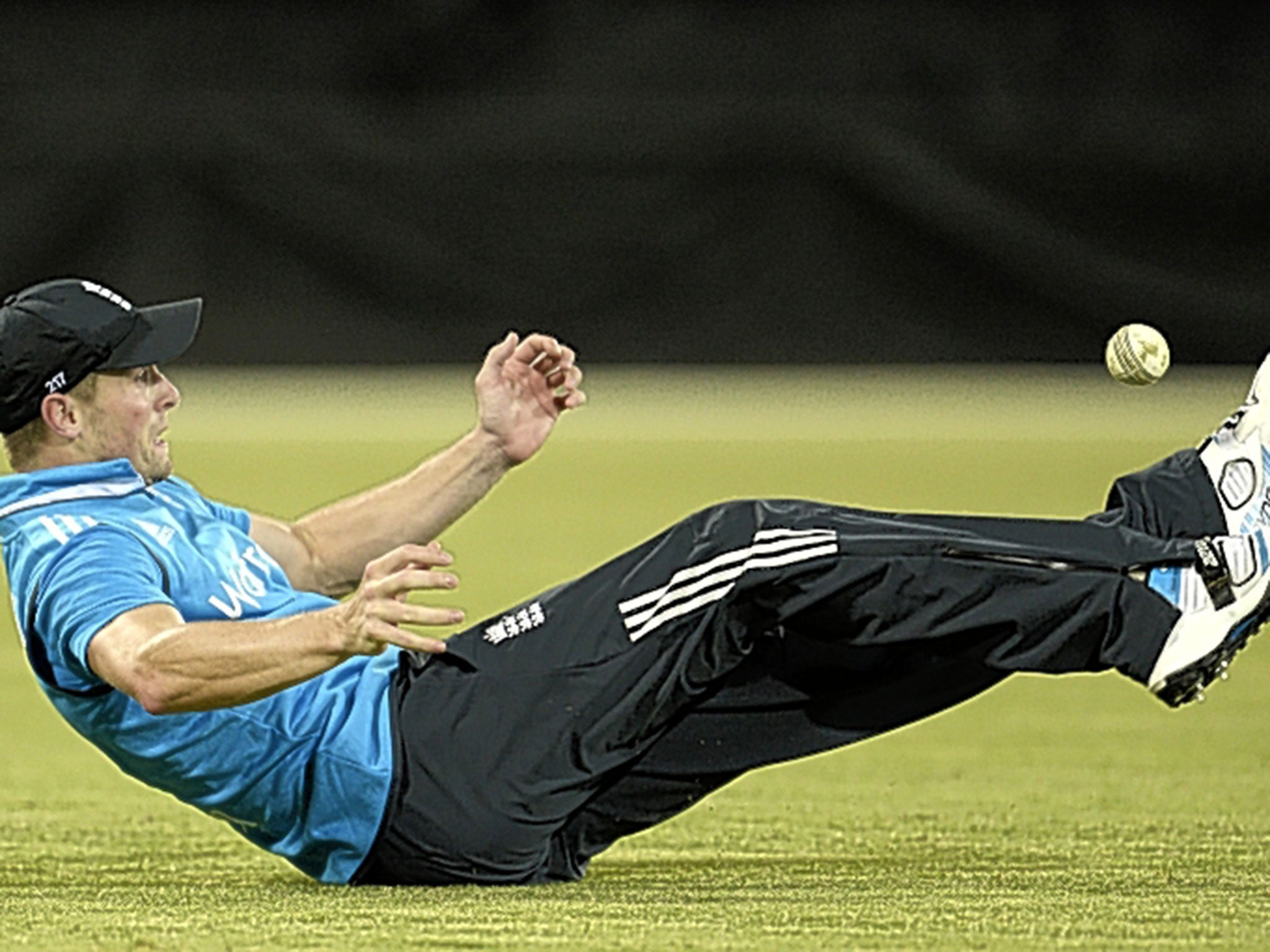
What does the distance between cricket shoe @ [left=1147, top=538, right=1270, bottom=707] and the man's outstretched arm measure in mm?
1152

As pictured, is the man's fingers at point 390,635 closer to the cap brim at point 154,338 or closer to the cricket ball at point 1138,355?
the cap brim at point 154,338

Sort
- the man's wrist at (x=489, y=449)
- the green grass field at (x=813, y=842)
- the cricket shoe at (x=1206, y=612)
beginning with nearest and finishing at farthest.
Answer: the green grass field at (x=813, y=842)
the cricket shoe at (x=1206, y=612)
the man's wrist at (x=489, y=449)

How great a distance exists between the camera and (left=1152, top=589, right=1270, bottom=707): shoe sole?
2.96 meters

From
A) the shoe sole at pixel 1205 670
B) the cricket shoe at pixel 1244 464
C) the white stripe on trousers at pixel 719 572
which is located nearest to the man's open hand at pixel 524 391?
the white stripe on trousers at pixel 719 572

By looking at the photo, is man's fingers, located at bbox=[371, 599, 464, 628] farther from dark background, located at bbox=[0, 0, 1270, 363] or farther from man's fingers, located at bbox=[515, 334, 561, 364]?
dark background, located at bbox=[0, 0, 1270, 363]

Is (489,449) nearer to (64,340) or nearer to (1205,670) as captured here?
(64,340)

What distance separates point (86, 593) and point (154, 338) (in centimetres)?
46

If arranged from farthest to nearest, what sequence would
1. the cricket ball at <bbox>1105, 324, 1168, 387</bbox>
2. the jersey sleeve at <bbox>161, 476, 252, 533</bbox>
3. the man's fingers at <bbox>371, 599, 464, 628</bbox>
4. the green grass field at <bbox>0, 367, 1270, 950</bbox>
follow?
the cricket ball at <bbox>1105, 324, 1168, 387</bbox> → the jersey sleeve at <bbox>161, 476, 252, 533</bbox> → the green grass field at <bbox>0, 367, 1270, 950</bbox> → the man's fingers at <bbox>371, 599, 464, 628</bbox>

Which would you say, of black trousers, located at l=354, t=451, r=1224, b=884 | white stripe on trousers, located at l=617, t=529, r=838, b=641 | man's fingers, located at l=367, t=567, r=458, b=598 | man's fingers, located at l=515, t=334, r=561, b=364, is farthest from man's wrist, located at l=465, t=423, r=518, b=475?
man's fingers, located at l=367, t=567, r=458, b=598

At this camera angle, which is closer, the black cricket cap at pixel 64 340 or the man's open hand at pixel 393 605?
the man's open hand at pixel 393 605

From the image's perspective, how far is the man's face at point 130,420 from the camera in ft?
10.5

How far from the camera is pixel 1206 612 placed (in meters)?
2.97

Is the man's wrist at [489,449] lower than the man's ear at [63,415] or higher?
lower

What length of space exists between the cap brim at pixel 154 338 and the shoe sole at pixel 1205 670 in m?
1.38
